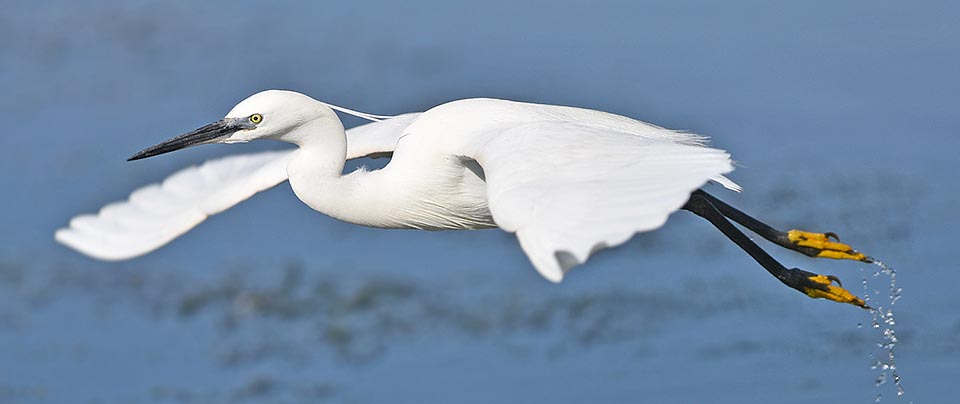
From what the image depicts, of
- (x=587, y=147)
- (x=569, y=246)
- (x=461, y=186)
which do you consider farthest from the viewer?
(x=461, y=186)

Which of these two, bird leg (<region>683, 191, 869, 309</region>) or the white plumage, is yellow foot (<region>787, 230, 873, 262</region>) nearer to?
bird leg (<region>683, 191, 869, 309</region>)

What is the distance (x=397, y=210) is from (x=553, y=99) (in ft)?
14.7

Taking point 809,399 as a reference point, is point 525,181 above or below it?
above

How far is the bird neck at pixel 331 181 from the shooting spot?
186 inches

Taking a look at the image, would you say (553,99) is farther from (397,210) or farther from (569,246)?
(569,246)

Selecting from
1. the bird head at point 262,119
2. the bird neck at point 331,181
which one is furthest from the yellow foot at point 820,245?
the bird head at point 262,119

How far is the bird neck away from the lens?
4.73 metres

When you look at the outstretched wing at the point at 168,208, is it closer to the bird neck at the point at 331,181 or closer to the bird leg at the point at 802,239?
the bird neck at the point at 331,181

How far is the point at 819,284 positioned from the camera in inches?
202

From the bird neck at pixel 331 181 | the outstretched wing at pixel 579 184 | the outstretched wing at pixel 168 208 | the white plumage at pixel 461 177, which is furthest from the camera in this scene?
the outstretched wing at pixel 168 208

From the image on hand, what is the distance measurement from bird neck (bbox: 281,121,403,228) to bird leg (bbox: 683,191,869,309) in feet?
3.40

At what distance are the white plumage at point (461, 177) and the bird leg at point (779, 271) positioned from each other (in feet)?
0.62

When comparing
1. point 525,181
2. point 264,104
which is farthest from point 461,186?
point 525,181

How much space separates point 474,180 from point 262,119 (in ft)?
2.34
